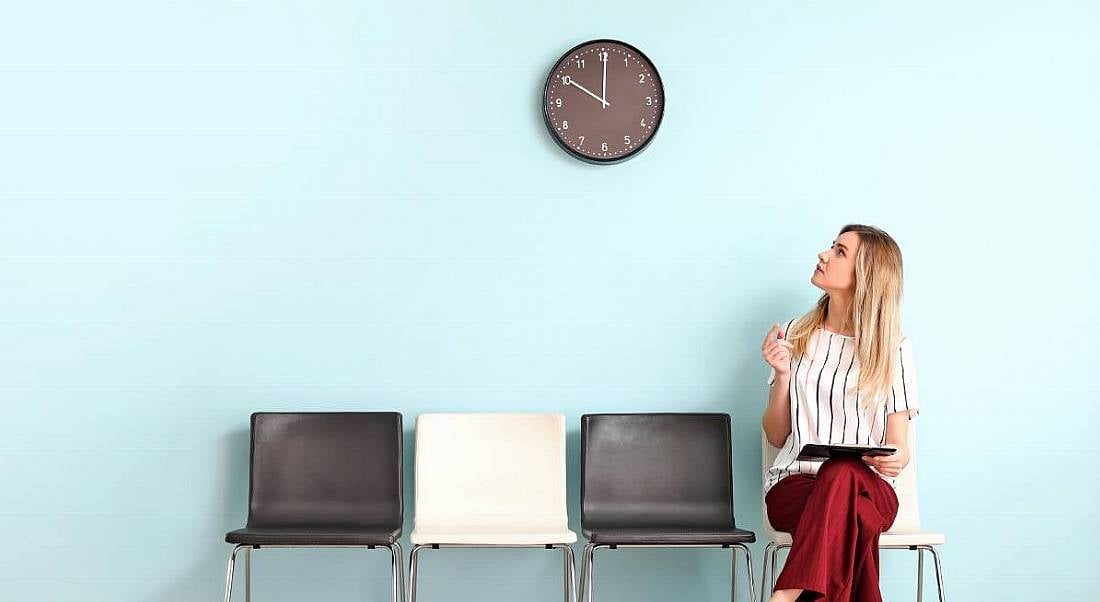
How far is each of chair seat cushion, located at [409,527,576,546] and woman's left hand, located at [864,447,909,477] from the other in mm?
835

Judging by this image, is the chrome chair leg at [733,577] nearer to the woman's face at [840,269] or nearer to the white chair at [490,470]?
the white chair at [490,470]

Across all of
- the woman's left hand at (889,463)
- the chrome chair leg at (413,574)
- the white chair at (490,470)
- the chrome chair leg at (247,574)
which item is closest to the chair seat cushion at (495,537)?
the chrome chair leg at (413,574)

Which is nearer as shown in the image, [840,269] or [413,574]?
[413,574]

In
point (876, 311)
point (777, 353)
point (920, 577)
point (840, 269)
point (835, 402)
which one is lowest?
point (920, 577)

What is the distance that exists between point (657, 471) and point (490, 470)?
0.51m

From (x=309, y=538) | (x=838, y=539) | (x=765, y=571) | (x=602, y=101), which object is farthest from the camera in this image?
(x=602, y=101)

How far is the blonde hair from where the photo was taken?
9.58ft

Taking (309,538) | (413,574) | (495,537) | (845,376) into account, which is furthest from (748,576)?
(309,538)

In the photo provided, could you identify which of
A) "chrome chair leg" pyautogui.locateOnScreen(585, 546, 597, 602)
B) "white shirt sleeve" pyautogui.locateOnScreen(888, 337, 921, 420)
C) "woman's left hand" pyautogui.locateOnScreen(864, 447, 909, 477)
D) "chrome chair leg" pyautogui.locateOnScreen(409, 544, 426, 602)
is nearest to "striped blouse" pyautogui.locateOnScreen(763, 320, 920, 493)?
"white shirt sleeve" pyautogui.locateOnScreen(888, 337, 921, 420)

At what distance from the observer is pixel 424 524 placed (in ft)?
10.0

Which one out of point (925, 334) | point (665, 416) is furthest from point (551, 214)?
point (925, 334)

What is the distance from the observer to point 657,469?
124 inches

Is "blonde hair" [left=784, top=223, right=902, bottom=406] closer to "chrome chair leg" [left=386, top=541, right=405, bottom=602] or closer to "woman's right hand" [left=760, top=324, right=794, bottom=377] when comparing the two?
"woman's right hand" [left=760, top=324, right=794, bottom=377]

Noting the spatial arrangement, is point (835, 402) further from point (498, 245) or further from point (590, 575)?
point (498, 245)
